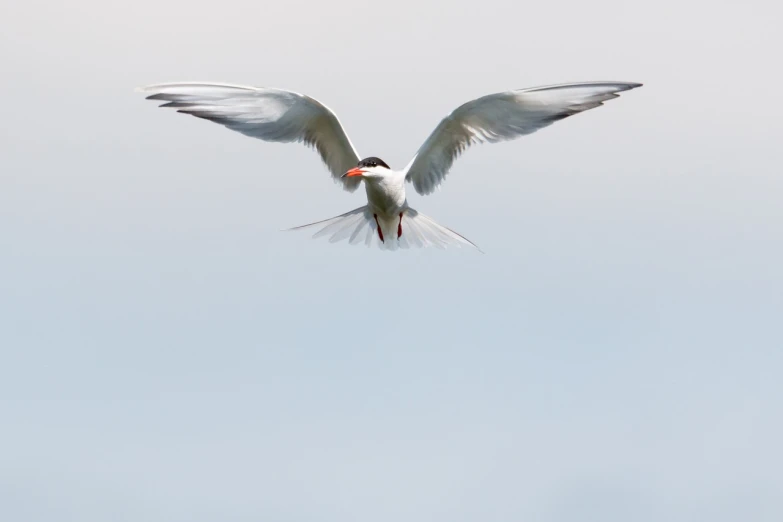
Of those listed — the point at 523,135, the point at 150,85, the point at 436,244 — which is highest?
the point at 150,85

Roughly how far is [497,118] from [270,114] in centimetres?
229

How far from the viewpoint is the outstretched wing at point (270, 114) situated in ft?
33.1

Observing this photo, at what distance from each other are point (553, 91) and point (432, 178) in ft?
6.72

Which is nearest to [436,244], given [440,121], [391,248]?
[391,248]

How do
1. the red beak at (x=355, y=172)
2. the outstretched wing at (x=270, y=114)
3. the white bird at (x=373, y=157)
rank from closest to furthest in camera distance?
the outstretched wing at (x=270, y=114) < the white bird at (x=373, y=157) < the red beak at (x=355, y=172)

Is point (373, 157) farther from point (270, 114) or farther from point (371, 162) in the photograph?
point (270, 114)

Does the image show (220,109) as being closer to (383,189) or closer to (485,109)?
(383,189)

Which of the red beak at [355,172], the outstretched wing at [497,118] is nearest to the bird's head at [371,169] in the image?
the red beak at [355,172]

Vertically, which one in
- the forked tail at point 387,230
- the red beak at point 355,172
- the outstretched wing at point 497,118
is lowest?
the forked tail at point 387,230

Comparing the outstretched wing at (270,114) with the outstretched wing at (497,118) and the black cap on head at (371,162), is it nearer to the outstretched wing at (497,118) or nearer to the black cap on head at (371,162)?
the black cap on head at (371,162)

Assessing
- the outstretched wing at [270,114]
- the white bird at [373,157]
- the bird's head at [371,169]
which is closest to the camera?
the outstretched wing at [270,114]

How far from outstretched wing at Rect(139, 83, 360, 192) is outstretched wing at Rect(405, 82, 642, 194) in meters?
0.79

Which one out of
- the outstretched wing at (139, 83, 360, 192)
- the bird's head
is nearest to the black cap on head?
the bird's head

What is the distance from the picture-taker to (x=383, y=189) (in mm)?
11188
